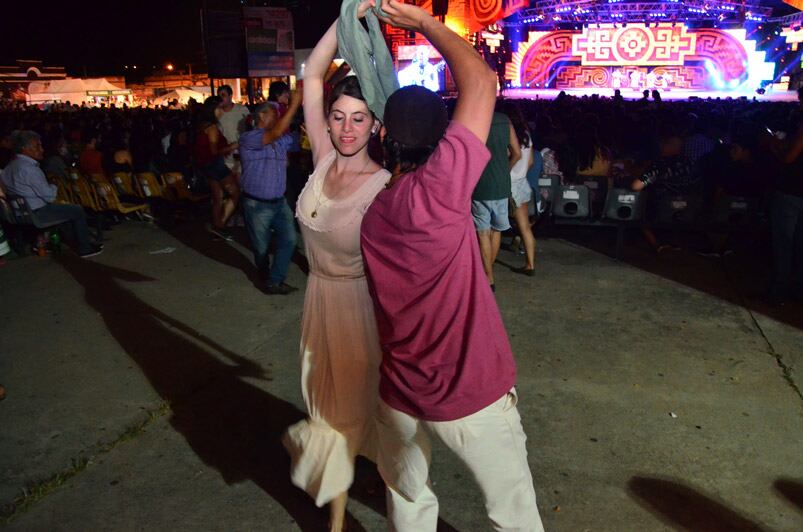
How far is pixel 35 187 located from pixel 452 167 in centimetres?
730

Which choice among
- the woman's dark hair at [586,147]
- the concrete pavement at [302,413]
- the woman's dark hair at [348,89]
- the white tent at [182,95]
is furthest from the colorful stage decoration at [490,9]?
the woman's dark hair at [348,89]

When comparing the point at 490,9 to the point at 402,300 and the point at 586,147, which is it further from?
the point at 402,300

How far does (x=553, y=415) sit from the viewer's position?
3.71m

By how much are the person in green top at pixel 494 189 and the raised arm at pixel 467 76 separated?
362cm

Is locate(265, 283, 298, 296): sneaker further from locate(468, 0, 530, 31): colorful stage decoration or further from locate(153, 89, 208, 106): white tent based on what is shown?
locate(153, 89, 208, 106): white tent

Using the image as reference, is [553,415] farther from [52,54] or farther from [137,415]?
[52,54]

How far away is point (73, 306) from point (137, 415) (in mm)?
2511

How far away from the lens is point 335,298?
8.01ft

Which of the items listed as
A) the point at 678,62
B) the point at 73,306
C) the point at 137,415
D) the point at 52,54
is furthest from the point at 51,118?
the point at 52,54

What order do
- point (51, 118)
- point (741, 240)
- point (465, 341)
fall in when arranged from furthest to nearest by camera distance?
point (51, 118) → point (741, 240) → point (465, 341)

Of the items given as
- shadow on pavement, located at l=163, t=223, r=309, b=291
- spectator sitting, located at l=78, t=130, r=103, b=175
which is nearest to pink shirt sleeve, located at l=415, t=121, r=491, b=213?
shadow on pavement, located at l=163, t=223, r=309, b=291

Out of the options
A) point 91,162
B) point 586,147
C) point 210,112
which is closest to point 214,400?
point 586,147

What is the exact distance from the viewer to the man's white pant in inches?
72.2

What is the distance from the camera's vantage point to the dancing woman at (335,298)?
229 centimetres
